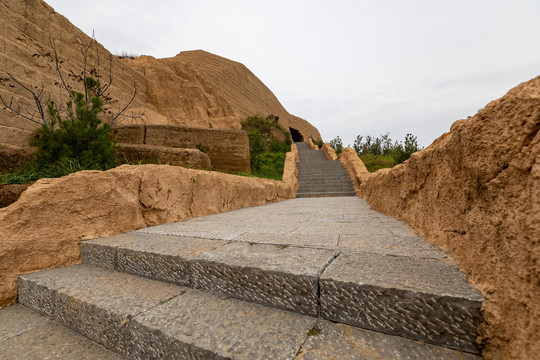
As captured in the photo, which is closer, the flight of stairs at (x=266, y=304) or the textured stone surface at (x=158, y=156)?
the flight of stairs at (x=266, y=304)

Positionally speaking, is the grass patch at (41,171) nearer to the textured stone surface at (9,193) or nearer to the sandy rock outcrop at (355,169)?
the textured stone surface at (9,193)

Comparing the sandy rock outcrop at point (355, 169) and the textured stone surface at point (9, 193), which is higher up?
the sandy rock outcrop at point (355, 169)

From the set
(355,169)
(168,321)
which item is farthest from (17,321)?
(355,169)

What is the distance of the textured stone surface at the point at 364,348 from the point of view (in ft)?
2.46

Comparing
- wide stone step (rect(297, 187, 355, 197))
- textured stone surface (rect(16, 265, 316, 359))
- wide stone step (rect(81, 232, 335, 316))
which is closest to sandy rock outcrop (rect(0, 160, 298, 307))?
wide stone step (rect(81, 232, 335, 316))

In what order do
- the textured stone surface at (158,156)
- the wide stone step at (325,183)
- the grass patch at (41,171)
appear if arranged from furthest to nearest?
the wide stone step at (325,183) → the textured stone surface at (158,156) → the grass patch at (41,171)

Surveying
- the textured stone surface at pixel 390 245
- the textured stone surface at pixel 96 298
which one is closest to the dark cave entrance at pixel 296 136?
the textured stone surface at pixel 390 245

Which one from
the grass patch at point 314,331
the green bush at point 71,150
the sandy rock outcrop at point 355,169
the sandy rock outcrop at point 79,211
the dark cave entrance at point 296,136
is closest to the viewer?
the grass patch at point 314,331

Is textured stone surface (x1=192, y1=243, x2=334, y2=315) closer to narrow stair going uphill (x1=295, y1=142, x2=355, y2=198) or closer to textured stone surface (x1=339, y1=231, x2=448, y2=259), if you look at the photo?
textured stone surface (x1=339, y1=231, x2=448, y2=259)

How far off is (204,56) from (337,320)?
90.9ft

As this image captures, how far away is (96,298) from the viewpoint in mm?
1202

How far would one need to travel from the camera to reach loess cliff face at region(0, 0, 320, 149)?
527 centimetres

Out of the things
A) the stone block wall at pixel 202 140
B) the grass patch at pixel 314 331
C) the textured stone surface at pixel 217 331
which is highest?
the stone block wall at pixel 202 140

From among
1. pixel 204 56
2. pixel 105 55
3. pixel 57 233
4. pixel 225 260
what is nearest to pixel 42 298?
pixel 57 233
